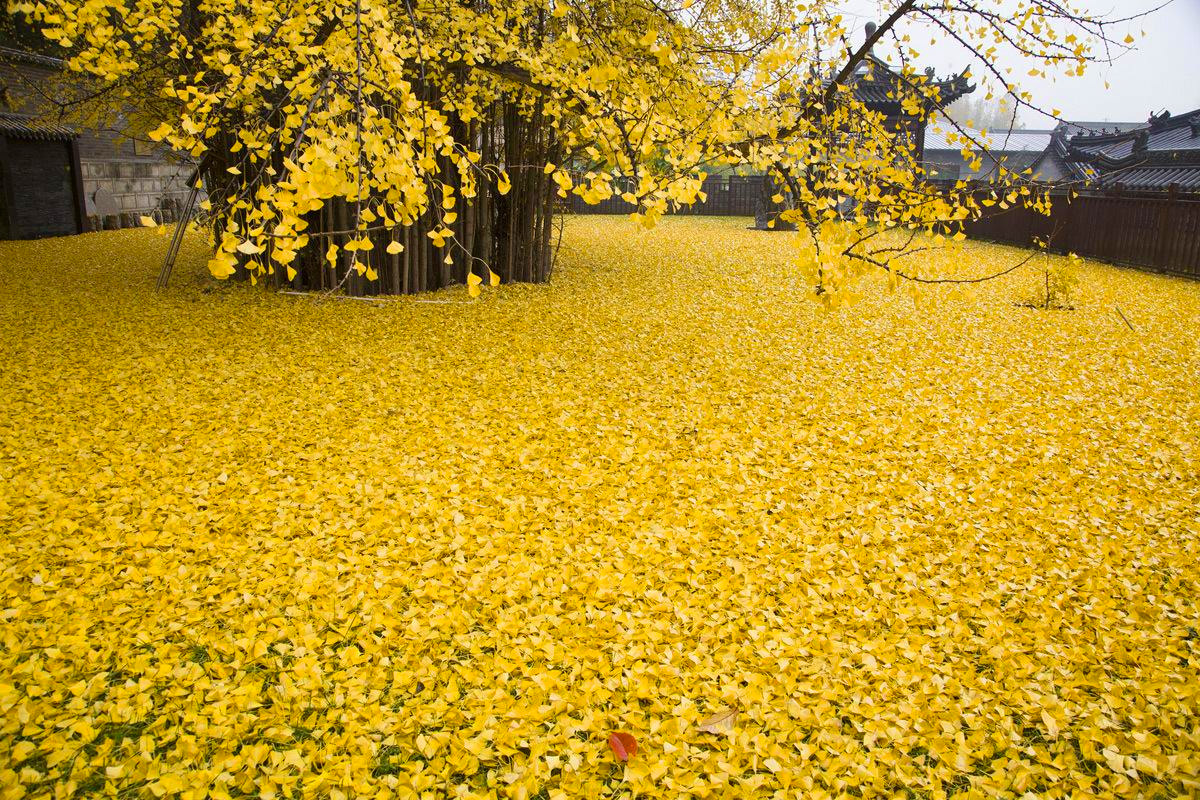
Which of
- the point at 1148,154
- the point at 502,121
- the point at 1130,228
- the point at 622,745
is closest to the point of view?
the point at 622,745

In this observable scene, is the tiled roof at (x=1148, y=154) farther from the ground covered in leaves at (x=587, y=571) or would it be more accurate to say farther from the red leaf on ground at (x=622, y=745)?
the red leaf on ground at (x=622, y=745)

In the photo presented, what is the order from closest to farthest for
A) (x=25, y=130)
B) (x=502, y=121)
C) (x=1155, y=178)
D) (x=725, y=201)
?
(x=502, y=121)
(x=25, y=130)
(x=1155, y=178)
(x=725, y=201)

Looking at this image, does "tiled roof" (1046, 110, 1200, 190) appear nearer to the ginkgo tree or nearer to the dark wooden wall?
the ginkgo tree

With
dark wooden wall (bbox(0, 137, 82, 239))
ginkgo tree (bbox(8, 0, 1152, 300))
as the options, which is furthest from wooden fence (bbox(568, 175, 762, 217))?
ginkgo tree (bbox(8, 0, 1152, 300))

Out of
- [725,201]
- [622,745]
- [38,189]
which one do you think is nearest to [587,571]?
[622,745]

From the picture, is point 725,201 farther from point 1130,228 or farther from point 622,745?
point 622,745

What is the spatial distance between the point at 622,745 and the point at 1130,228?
16642 mm

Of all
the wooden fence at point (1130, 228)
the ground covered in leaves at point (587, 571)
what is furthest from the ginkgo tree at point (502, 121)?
the wooden fence at point (1130, 228)

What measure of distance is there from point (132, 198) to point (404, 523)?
19.6 meters

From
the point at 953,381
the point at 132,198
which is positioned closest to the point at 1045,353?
the point at 953,381

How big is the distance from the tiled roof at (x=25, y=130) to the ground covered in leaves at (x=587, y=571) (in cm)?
1033

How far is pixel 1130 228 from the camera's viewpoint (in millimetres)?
14766

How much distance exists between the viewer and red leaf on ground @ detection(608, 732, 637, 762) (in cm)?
254

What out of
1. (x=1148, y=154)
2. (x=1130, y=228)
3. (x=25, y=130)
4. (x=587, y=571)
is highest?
(x=1148, y=154)
